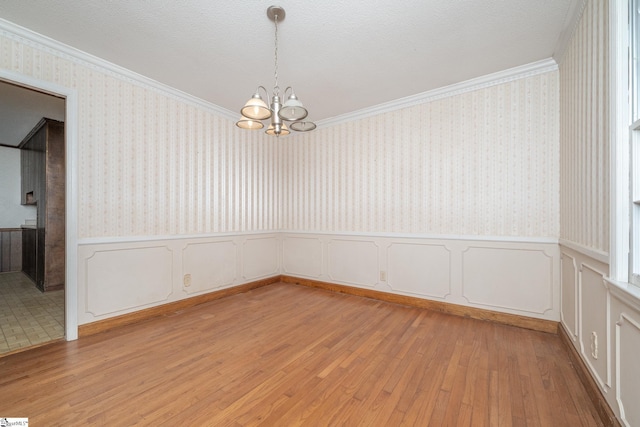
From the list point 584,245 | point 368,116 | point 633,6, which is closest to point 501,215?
point 584,245

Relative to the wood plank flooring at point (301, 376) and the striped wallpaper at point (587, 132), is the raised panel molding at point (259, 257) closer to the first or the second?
the wood plank flooring at point (301, 376)

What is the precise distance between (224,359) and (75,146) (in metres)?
2.60

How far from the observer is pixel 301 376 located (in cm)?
196

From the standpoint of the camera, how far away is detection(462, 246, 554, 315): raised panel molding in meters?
2.77

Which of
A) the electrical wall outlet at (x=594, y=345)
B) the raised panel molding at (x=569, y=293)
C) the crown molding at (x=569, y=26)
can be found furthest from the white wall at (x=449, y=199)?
the electrical wall outlet at (x=594, y=345)

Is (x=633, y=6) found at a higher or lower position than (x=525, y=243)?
higher

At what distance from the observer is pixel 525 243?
9.41ft

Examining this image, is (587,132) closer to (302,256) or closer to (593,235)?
(593,235)

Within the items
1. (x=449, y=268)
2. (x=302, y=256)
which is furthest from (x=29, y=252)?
(x=449, y=268)

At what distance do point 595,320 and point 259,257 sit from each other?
4145mm

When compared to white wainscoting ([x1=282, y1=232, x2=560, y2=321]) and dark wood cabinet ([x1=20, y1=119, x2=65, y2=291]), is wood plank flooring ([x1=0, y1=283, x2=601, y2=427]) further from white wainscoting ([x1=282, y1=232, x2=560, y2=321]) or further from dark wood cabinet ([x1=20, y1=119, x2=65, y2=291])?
dark wood cabinet ([x1=20, y1=119, x2=65, y2=291])

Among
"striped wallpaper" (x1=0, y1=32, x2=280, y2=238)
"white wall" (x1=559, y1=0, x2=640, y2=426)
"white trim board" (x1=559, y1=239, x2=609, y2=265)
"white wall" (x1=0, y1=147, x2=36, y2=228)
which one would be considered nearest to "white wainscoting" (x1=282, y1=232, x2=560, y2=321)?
"white wall" (x1=559, y1=0, x2=640, y2=426)

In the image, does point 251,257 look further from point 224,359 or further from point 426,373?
point 426,373

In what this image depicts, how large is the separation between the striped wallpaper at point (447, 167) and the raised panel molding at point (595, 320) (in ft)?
3.39
